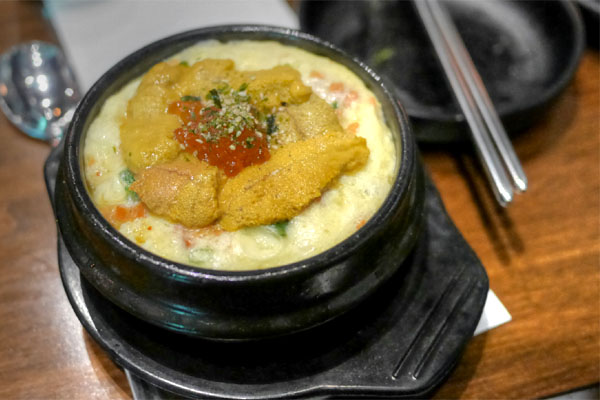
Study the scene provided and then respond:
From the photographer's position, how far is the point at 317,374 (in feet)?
4.64

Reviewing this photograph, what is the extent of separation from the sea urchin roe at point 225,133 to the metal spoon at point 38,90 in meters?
0.97

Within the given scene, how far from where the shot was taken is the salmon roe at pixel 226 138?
142 centimetres

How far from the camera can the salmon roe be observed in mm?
1422

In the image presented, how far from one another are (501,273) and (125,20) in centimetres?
215

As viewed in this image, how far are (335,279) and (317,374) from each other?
29 cm

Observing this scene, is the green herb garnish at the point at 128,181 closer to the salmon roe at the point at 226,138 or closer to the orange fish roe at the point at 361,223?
the salmon roe at the point at 226,138

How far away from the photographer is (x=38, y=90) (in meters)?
2.34

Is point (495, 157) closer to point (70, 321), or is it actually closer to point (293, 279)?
point (293, 279)

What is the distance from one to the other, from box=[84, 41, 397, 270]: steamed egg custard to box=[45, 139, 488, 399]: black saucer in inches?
11.6

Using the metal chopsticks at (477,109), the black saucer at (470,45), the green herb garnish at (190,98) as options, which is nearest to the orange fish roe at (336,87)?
the green herb garnish at (190,98)

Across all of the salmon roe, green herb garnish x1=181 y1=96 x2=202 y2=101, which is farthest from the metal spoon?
the salmon roe

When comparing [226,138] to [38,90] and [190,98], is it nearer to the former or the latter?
[190,98]

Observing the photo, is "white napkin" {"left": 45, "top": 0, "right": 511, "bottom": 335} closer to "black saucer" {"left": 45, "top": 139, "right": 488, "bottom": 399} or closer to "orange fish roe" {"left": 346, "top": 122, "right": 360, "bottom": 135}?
"black saucer" {"left": 45, "top": 139, "right": 488, "bottom": 399}

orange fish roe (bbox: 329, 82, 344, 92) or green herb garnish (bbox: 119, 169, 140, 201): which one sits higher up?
orange fish roe (bbox: 329, 82, 344, 92)
